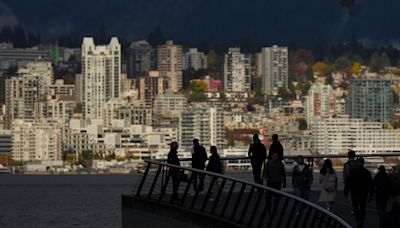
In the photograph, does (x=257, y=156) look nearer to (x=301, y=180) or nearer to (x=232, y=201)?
(x=301, y=180)

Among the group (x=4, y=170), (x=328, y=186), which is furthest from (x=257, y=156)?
(x=4, y=170)

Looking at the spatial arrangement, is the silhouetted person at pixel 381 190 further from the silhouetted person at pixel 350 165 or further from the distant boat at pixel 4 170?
the distant boat at pixel 4 170

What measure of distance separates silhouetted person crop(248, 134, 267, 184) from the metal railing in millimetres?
678

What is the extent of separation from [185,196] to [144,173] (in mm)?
1361

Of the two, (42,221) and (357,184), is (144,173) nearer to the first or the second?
(357,184)

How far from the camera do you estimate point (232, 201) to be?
1065 inches

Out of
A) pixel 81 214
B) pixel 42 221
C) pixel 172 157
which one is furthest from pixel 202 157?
pixel 81 214

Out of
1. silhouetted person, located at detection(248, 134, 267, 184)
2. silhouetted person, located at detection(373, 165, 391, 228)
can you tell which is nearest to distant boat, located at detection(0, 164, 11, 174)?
silhouetted person, located at detection(248, 134, 267, 184)

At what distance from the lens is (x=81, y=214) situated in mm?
80438

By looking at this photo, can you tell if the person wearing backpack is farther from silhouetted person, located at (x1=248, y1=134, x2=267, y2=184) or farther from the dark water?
the dark water

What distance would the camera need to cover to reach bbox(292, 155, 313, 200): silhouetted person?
27328mm

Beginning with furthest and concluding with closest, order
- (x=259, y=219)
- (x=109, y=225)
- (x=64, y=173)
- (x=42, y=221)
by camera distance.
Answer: (x=64, y=173) < (x=42, y=221) < (x=109, y=225) < (x=259, y=219)

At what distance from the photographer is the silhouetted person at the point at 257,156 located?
1113 inches

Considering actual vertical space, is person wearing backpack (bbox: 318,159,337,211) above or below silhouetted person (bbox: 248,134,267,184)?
below
